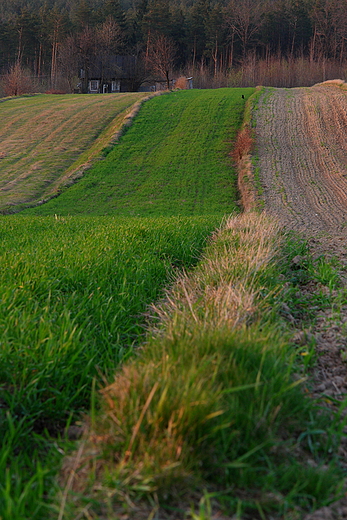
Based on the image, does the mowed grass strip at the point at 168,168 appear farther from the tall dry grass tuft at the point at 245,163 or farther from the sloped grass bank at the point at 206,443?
A: the sloped grass bank at the point at 206,443

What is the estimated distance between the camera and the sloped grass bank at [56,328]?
2092 millimetres

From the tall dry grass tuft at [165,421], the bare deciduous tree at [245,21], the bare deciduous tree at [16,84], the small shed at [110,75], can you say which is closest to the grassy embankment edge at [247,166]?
the tall dry grass tuft at [165,421]

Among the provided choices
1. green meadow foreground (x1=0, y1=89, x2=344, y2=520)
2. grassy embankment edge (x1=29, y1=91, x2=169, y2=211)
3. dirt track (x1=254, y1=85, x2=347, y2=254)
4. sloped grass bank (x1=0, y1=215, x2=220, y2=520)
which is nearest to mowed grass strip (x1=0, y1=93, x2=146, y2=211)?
grassy embankment edge (x1=29, y1=91, x2=169, y2=211)

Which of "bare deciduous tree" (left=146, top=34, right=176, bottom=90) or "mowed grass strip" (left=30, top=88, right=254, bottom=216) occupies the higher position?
"bare deciduous tree" (left=146, top=34, right=176, bottom=90)

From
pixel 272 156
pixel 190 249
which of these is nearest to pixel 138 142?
pixel 272 156

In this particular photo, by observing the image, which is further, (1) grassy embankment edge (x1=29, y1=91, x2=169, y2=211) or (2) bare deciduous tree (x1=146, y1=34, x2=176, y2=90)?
(2) bare deciduous tree (x1=146, y1=34, x2=176, y2=90)

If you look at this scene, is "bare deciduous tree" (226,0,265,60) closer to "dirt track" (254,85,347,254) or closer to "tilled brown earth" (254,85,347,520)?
"tilled brown earth" (254,85,347,520)

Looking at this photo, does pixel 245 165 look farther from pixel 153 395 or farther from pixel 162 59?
pixel 162 59

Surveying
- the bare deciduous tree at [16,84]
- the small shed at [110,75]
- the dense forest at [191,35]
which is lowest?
the bare deciduous tree at [16,84]

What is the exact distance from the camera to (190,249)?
6121 mm

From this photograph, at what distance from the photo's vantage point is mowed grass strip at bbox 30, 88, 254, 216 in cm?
1770

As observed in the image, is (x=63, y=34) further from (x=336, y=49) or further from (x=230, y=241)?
(x=230, y=241)

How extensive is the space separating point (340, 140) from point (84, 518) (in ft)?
74.2

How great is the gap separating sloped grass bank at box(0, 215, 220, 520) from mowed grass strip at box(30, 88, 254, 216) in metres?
10.2
